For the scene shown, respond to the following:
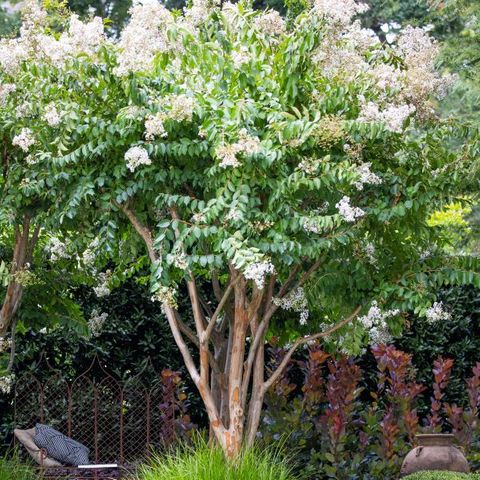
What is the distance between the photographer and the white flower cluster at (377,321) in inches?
236

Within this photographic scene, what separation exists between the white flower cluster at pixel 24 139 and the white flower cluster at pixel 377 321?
244 centimetres

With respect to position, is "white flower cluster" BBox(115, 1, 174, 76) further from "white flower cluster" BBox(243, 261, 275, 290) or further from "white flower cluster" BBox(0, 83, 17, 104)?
"white flower cluster" BBox(243, 261, 275, 290)

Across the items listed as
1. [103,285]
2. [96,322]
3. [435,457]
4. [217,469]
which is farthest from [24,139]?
[435,457]

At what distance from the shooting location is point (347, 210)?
16.9 feet

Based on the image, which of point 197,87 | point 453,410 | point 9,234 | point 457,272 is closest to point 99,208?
point 197,87

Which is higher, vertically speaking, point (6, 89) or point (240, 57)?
point (6, 89)

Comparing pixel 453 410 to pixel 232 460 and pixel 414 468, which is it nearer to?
pixel 414 468

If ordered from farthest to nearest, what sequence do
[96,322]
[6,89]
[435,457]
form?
[96,322], [435,457], [6,89]

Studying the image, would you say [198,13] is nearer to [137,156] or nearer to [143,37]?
[143,37]

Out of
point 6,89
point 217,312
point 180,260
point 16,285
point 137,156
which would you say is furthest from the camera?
point 16,285

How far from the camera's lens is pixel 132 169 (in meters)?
5.27

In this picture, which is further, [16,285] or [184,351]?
[16,285]

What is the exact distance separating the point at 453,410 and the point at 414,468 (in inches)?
43.8

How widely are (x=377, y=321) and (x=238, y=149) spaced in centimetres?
182
